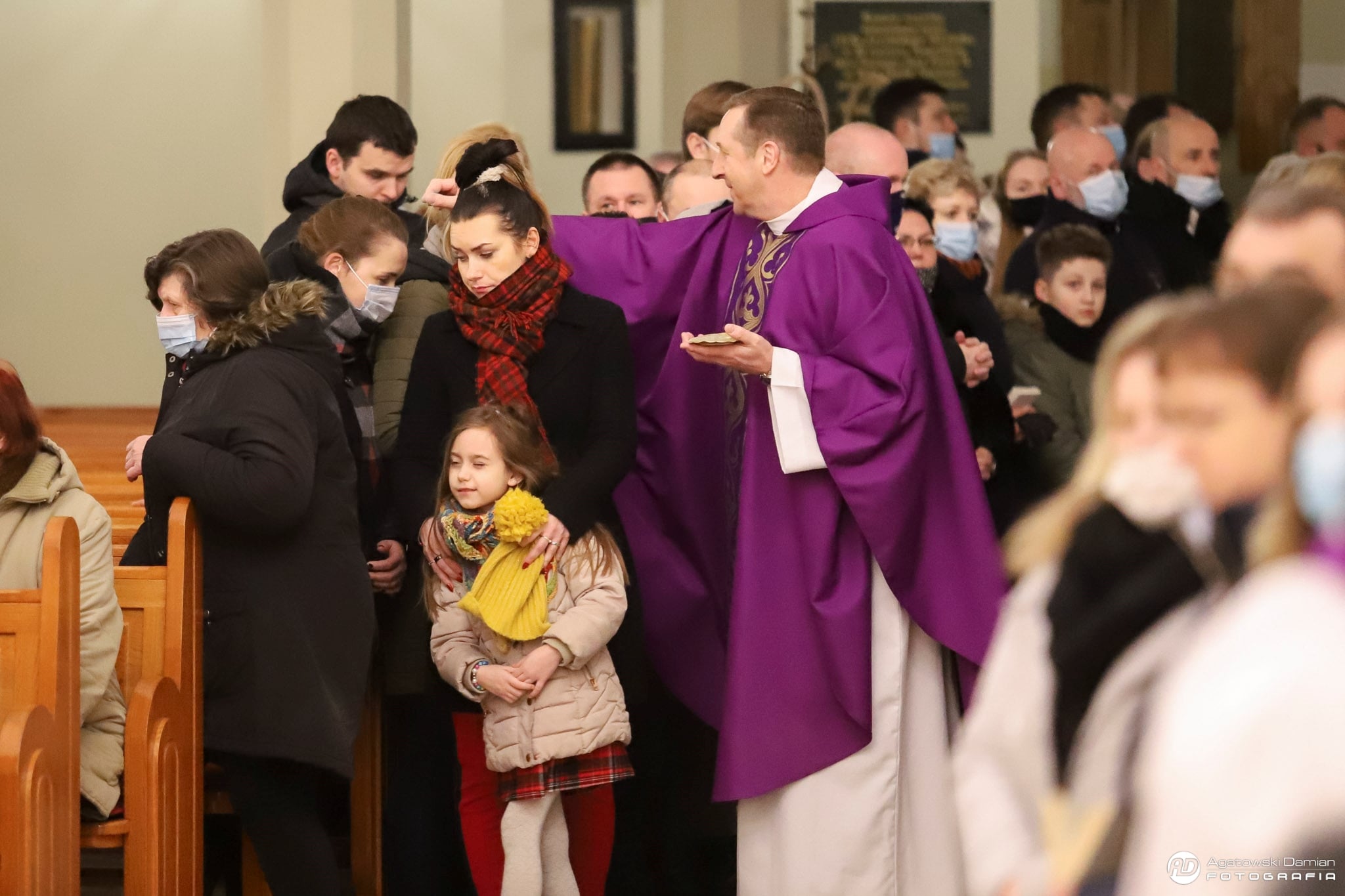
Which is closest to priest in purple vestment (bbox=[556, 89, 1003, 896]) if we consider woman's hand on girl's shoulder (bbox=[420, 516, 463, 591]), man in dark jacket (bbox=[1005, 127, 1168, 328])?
woman's hand on girl's shoulder (bbox=[420, 516, 463, 591])

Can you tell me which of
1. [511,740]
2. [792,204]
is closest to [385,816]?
[511,740]

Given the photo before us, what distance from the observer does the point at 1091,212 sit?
18.2 ft

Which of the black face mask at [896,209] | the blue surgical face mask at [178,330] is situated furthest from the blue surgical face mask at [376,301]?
the black face mask at [896,209]

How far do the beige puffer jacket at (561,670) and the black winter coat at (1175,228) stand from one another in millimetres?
2568

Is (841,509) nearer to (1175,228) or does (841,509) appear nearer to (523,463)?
(523,463)

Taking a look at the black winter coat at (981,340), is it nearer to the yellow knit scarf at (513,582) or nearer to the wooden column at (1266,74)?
the yellow knit scarf at (513,582)

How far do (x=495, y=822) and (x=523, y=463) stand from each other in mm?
830

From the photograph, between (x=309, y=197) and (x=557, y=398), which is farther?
(x=309, y=197)

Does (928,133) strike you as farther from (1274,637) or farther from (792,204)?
(1274,637)

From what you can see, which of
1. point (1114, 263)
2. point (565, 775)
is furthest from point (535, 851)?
point (1114, 263)

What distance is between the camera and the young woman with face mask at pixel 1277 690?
110cm

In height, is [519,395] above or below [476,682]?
above

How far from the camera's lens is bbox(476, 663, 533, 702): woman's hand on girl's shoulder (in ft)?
11.4

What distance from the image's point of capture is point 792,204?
3.83 meters
